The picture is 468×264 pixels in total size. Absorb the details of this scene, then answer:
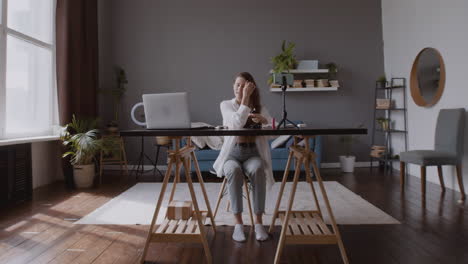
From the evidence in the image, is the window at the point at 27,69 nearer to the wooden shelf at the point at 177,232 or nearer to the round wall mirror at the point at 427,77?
the wooden shelf at the point at 177,232

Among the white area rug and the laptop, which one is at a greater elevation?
the laptop

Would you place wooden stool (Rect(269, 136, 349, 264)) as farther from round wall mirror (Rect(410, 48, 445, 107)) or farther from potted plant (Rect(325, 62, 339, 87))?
potted plant (Rect(325, 62, 339, 87))

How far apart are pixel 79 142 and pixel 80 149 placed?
0.09 meters

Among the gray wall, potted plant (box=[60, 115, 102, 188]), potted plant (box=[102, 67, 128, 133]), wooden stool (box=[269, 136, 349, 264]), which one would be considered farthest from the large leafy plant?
wooden stool (box=[269, 136, 349, 264])

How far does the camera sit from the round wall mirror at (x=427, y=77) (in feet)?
12.7

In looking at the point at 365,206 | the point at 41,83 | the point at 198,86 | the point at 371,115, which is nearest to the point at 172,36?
the point at 198,86

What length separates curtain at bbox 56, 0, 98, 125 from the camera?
420 centimetres

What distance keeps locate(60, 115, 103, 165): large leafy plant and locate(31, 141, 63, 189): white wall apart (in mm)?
338

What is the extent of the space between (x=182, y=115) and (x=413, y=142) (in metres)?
3.92

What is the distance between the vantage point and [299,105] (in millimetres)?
5375

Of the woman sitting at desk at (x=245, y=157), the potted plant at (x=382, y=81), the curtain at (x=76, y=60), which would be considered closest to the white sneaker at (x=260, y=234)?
the woman sitting at desk at (x=245, y=157)

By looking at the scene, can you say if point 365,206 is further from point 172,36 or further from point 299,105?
point 172,36

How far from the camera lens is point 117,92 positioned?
5148 millimetres

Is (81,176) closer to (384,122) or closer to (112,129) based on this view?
(112,129)
